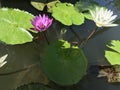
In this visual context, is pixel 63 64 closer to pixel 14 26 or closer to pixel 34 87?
pixel 34 87

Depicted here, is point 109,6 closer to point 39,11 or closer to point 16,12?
point 39,11

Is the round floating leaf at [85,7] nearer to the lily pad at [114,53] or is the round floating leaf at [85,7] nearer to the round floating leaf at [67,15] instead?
the round floating leaf at [67,15]

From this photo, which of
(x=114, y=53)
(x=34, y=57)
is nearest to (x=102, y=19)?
(x=114, y=53)

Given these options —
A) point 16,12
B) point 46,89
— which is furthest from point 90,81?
point 16,12

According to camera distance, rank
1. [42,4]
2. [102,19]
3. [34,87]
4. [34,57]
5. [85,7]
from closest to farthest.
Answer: [34,87], [102,19], [34,57], [85,7], [42,4]

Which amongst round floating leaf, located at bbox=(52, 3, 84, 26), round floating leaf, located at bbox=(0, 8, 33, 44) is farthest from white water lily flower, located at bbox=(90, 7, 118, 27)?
round floating leaf, located at bbox=(0, 8, 33, 44)

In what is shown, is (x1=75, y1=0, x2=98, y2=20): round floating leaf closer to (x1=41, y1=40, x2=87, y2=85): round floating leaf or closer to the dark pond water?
the dark pond water
